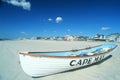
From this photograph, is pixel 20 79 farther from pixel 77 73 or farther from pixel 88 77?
pixel 88 77

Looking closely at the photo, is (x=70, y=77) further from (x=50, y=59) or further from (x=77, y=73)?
(x=50, y=59)

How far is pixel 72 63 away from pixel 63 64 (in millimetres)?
568

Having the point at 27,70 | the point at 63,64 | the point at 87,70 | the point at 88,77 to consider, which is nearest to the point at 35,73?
the point at 27,70

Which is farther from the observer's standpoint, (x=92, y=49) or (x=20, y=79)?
(x=92, y=49)

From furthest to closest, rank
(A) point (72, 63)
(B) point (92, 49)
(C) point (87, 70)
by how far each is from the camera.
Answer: (B) point (92, 49), (C) point (87, 70), (A) point (72, 63)

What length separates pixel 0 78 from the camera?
18.1 feet

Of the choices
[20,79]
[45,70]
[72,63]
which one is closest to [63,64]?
[72,63]

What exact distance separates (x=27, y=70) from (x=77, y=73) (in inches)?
107

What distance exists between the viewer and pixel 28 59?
5.16m

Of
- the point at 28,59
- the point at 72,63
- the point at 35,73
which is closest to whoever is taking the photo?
the point at 28,59

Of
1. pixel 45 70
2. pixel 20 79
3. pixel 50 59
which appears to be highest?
pixel 50 59

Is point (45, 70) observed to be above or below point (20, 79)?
above

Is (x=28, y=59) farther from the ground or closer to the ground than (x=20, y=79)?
farther from the ground

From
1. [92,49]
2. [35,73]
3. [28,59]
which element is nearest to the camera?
[28,59]
